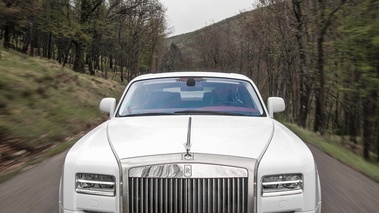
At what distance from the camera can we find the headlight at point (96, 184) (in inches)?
117

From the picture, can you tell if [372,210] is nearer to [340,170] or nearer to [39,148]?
[340,170]

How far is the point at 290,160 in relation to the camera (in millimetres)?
3033

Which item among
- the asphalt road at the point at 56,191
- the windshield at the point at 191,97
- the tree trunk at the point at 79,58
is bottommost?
the asphalt road at the point at 56,191

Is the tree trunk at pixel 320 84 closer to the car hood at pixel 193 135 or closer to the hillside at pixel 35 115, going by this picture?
the hillside at pixel 35 115

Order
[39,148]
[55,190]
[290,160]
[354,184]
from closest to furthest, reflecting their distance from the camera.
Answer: [290,160] → [55,190] → [354,184] → [39,148]

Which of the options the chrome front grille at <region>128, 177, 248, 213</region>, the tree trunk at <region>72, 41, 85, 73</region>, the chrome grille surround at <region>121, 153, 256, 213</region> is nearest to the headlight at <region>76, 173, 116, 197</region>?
the chrome grille surround at <region>121, 153, 256, 213</region>

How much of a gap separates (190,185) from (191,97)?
210 cm

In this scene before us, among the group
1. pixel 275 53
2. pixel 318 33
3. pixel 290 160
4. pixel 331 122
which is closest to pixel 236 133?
pixel 290 160

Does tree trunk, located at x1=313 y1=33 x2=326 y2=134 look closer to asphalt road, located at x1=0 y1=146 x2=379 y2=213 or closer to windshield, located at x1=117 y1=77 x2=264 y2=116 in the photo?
asphalt road, located at x1=0 y1=146 x2=379 y2=213

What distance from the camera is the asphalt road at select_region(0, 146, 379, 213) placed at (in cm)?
481

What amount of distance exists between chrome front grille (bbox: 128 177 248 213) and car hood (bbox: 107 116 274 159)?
23cm

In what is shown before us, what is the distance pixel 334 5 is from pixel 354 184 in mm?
11128

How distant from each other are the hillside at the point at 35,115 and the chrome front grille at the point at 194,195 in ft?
18.1

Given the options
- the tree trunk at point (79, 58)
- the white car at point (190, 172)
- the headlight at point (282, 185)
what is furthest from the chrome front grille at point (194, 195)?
the tree trunk at point (79, 58)
